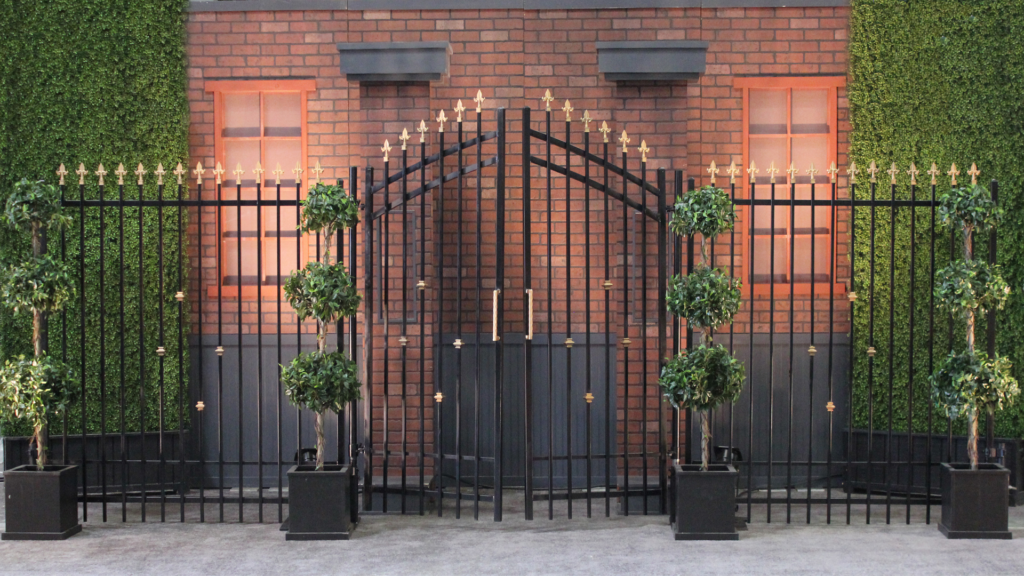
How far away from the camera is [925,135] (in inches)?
299

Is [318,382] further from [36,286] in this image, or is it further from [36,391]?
[36,286]

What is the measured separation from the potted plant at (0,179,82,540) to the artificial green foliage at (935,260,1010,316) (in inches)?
208

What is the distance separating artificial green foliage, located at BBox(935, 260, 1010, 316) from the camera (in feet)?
20.0

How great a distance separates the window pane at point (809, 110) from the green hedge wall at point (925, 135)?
259mm

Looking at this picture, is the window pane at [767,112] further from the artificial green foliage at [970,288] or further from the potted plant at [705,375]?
the artificial green foliage at [970,288]

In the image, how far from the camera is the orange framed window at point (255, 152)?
311 inches

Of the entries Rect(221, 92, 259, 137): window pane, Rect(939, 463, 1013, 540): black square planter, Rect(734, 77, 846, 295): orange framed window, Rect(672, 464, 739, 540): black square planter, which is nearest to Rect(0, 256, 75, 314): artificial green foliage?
Rect(221, 92, 259, 137): window pane

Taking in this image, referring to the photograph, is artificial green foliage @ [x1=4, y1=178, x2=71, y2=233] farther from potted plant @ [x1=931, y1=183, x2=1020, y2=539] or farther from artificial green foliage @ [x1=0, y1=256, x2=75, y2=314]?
potted plant @ [x1=931, y1=183, x2=1020, y2=539]

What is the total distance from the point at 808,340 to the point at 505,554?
10.5 feet

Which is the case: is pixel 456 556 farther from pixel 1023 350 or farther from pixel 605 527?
pixel 1023 350

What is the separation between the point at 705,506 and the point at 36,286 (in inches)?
163

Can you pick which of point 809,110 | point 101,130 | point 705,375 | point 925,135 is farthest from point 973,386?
point 101,130

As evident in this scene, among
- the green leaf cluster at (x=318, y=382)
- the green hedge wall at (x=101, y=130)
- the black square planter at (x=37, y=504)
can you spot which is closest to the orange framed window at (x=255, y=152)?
the green hedge wall at (x=101, y=130)

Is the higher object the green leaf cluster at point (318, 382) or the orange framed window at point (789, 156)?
the orange framed window at point (789, 156)
